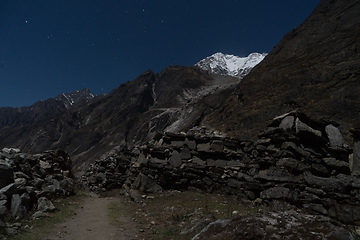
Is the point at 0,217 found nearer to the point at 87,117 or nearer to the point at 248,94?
the point at 248,94

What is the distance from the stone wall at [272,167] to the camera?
586 cm

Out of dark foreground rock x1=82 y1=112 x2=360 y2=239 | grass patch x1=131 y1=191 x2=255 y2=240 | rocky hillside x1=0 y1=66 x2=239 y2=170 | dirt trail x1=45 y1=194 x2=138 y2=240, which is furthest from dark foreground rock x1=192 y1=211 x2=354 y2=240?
rocky hillside x1=0 y1=66 x2=239 y2=170

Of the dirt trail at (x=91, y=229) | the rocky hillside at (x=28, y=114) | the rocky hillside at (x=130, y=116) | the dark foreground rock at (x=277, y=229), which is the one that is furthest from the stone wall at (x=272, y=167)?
the rocky hillside at (x=28, y=114)

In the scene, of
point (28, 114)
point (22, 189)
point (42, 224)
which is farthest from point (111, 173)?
point (28, 114)

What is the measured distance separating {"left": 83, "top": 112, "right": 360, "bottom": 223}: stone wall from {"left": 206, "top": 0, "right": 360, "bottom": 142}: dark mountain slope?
1867 centimetres

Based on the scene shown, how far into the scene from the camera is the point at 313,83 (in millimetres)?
36469

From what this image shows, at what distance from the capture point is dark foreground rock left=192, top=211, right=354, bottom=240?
2.64 metres

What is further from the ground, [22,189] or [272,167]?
[22,189]

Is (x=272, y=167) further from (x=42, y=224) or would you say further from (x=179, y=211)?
(x=42, y=224)

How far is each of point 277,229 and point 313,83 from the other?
41.4m

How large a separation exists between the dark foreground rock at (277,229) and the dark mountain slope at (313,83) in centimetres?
2447

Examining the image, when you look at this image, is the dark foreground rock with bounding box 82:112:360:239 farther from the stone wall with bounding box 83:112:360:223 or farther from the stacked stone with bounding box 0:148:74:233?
the stacked stone with bounding box 0:148:74:233

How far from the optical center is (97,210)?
9172 mm

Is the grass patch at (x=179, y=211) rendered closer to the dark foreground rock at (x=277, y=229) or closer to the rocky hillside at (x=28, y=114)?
the dark foreground rock at (x=277, y=229)
